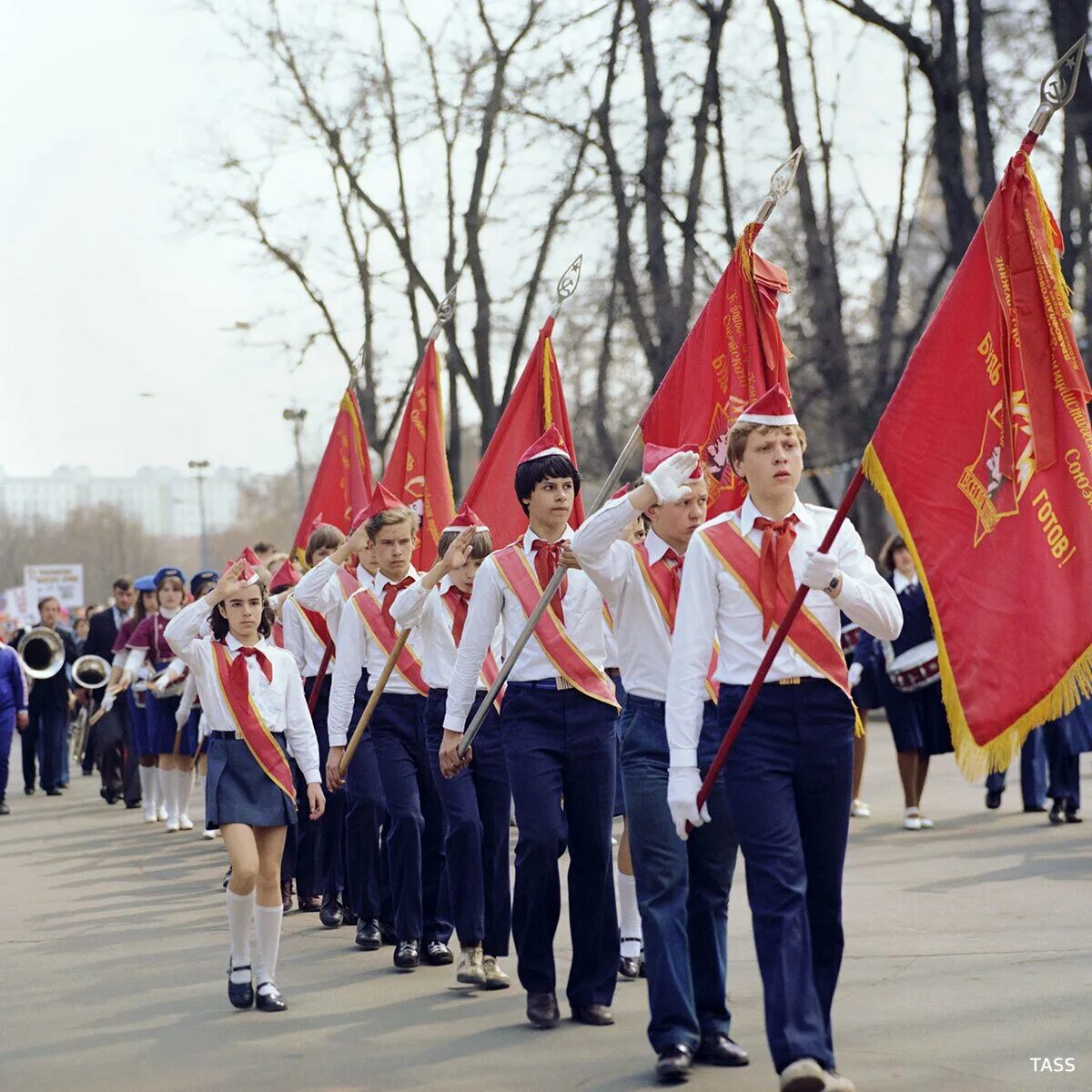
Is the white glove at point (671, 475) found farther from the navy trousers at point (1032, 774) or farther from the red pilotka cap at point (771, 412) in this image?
the navy trousers at point (1032, 774)

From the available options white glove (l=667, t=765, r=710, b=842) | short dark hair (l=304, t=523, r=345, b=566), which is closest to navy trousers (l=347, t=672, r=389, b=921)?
short dark hair (l=304, t=523, r=345, b=566)

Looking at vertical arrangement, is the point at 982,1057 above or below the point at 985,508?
below

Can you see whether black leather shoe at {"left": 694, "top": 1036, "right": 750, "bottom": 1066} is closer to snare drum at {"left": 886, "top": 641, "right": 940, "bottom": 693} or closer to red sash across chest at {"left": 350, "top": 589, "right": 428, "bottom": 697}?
red sash across chest at {"left": 350, "top": 589, "right": 428, "bottom": 697}

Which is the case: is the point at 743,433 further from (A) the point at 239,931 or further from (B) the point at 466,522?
(A) the point at 239,931

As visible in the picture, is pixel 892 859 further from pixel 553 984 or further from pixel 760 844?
pixel 760 844

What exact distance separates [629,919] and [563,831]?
115 centimetres

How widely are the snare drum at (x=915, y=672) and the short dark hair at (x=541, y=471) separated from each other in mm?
6393

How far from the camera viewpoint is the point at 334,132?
28062 millimetres

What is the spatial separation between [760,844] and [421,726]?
3.60 meters

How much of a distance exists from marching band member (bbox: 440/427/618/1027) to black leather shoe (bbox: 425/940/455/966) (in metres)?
1.45

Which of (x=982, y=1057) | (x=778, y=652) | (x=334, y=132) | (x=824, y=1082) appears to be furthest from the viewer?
(x=334, y=132)

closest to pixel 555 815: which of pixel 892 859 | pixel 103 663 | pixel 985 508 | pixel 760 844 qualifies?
pixel 760 844

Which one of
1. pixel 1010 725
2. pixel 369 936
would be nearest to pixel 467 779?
pixel 369 936

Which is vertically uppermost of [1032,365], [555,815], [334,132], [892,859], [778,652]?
[334,132]
